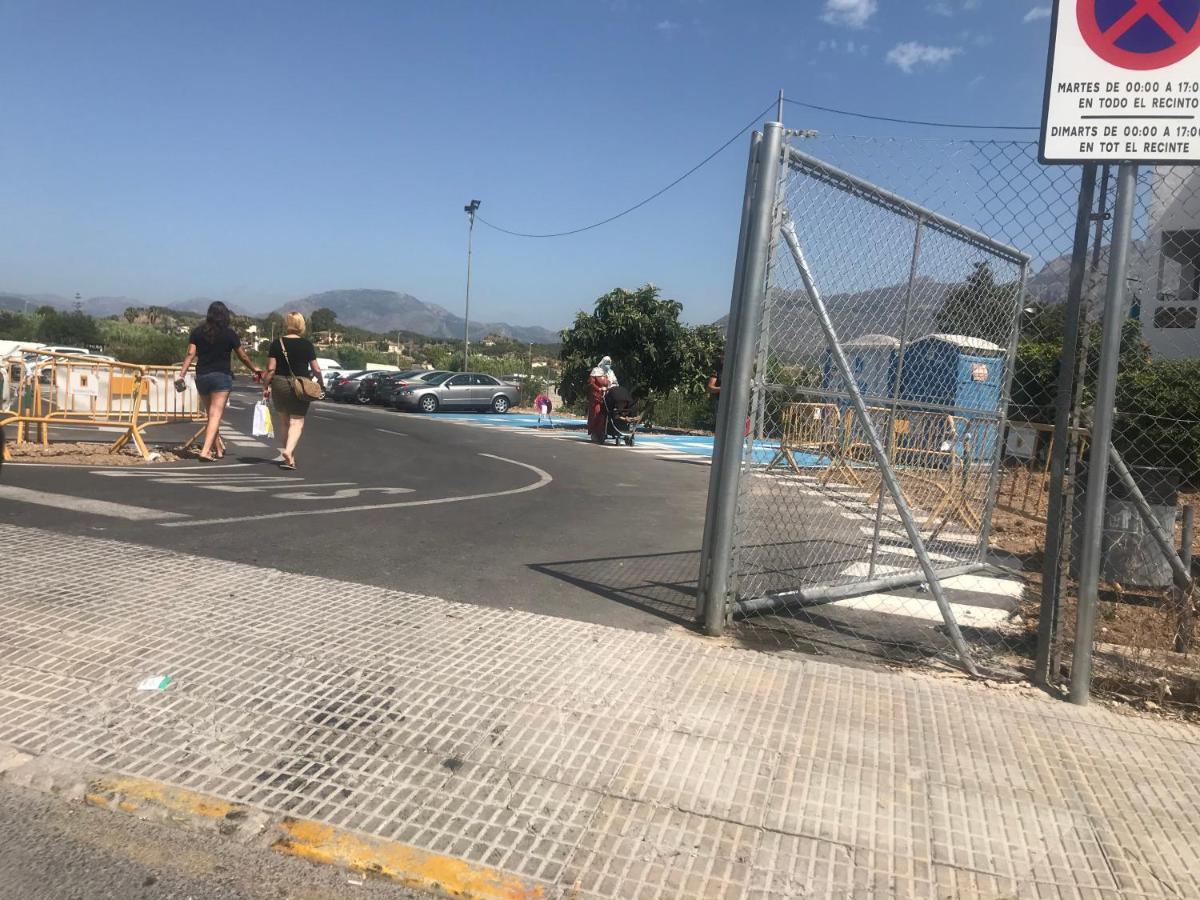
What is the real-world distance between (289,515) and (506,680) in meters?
3.99

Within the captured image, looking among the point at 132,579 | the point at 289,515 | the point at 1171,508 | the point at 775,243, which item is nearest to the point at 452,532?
the point at 289,515

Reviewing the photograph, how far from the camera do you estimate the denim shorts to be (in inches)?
397

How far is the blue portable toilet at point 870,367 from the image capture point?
4.99 m

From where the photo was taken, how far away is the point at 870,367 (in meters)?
5.46

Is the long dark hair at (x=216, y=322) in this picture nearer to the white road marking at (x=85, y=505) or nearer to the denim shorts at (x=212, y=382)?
the denim shorts at (x=212, y=382)

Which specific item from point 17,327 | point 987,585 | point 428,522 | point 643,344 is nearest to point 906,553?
point 987,585

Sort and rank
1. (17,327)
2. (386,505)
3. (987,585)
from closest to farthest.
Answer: (987,585), (386,505), (17,327)

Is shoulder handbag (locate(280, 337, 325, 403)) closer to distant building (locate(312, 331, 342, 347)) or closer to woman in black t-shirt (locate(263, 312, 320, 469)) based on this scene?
woman in black t-shirt (locate(263, 312, 320, 469))

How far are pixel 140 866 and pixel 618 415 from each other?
16.4 m

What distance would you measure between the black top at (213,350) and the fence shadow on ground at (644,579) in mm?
5955

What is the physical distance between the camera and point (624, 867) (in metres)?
2.64

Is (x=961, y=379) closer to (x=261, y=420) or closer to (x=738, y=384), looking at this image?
(x=738, y=384)

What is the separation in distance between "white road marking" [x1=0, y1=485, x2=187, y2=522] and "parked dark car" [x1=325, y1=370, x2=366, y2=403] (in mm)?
27451

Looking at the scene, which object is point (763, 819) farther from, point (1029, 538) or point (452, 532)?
point (1029, 538)
